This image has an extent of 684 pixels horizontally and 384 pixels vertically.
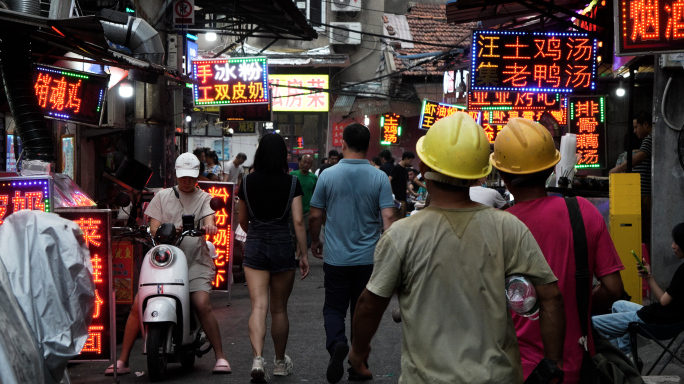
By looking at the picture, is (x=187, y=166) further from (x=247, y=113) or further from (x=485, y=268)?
(x=247, y=113)

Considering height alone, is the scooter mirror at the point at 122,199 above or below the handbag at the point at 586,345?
above

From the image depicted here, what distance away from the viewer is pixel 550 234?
374cm

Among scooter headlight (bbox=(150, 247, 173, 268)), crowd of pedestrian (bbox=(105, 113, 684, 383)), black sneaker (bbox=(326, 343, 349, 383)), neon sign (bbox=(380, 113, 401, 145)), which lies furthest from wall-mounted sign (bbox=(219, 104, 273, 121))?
crowd of pedestrian (bbox=(105, 113, 684, 383))

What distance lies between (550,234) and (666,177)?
701cm

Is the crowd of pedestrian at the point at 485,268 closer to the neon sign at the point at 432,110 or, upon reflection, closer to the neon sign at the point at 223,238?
the neon sign at the point at 223,238

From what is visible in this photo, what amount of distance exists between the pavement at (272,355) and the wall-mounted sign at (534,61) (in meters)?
4.15

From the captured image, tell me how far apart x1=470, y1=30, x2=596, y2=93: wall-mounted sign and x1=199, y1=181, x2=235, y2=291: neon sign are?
170 inches

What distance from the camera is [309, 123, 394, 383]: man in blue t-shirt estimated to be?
686cm

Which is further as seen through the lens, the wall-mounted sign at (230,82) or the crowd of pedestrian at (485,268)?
the wall-mounted sign at (230,82)

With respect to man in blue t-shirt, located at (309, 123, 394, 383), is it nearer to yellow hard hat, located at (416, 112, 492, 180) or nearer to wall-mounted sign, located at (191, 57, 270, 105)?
yellow hard hat, located at (416, 112, 492, 180)

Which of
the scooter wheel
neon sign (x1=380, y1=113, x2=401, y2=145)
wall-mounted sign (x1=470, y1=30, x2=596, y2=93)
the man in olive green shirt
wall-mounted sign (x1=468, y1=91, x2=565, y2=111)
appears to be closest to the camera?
the scooter wheel

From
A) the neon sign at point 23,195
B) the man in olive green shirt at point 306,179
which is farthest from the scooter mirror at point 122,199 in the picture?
the man in olive green shirt at point 306,179

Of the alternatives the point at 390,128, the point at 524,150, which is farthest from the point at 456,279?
the point at 390,128

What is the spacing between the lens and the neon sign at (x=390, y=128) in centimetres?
3506
